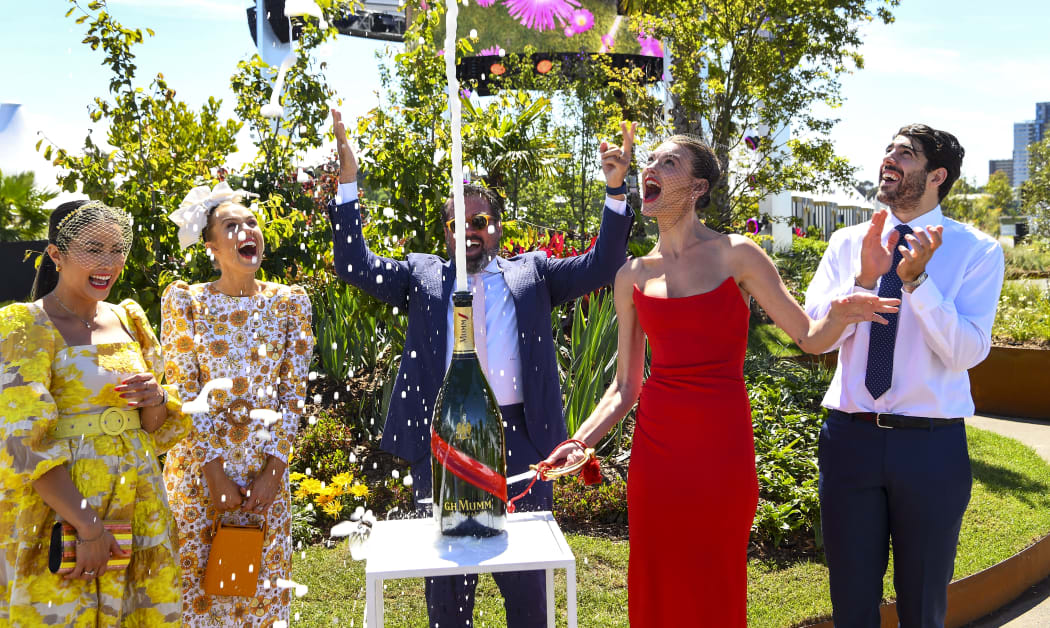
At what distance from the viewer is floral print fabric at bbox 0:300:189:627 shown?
7.77 feet

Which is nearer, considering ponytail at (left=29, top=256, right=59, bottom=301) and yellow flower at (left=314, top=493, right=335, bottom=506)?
ponytail at (left=29, top=256, right=59, bottom=301)

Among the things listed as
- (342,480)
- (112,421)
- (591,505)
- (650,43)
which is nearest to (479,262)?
(112,421)

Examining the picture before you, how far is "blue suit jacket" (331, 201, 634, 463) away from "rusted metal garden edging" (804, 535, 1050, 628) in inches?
79.7

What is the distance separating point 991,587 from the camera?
4.52 meters

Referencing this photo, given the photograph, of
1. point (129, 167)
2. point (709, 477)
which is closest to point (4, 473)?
point (709, 477)

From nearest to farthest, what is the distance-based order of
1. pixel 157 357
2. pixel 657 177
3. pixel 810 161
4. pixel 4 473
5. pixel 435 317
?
1. pixel 4 473
2. pixel 657 177
3. pixel 157 357
4. pixel 435 317
5. pixel 810 161

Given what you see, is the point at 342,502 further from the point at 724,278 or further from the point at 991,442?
the point at 991,442

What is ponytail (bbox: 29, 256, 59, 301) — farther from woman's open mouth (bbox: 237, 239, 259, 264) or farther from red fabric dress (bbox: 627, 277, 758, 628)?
red fabric dress (bbox: 627, 277, 758, 628)

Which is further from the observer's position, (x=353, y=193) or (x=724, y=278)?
(x=353, y=193)

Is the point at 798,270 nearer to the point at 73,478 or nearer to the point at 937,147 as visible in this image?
the point at 937,147

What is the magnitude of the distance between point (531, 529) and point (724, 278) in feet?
3.23

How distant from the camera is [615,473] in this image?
18.6 ft

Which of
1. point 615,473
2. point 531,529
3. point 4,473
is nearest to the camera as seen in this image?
point 531,529

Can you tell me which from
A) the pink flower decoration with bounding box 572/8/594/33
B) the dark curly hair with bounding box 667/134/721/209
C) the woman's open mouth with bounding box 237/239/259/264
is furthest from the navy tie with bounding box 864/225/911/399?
the pink flower decoration with bounding box 572/8/594/33
